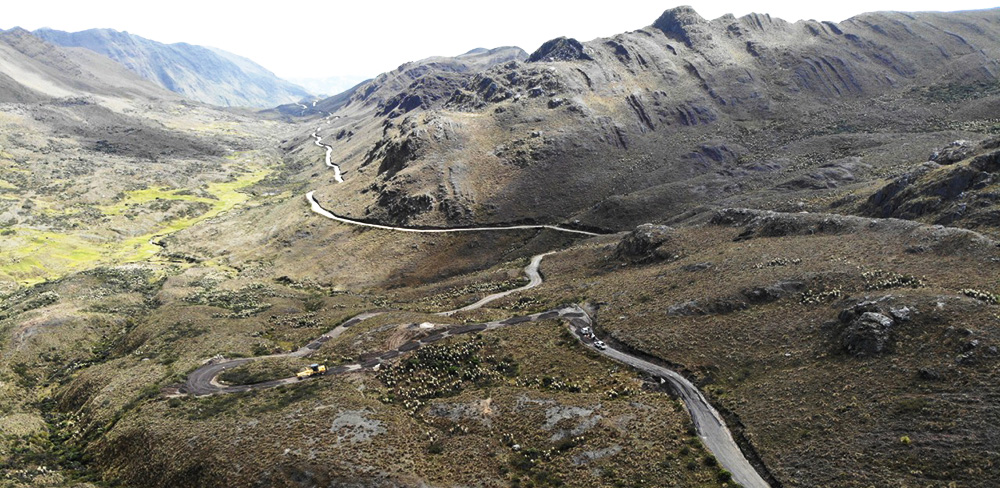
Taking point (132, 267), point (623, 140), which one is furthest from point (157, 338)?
point (623, 140)

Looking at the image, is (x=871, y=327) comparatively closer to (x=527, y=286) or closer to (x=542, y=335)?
(x=542, y=335)

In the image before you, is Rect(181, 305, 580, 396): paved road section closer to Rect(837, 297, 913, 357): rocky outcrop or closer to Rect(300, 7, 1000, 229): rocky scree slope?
Rect(837, 297, 913, 357): rocky outcrop

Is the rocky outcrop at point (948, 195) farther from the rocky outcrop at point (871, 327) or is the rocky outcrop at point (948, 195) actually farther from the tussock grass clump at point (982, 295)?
the rocky outcrop at point (871, 327)

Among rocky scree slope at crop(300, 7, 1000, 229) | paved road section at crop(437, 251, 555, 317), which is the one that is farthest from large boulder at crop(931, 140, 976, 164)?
paved road section at crop(437, 251, 555, 317)

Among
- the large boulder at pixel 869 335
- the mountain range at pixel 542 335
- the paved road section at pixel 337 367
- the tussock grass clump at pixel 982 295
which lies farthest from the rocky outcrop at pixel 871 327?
the paved road section at pixel 337 367

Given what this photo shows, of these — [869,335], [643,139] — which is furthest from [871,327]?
[643,139]
